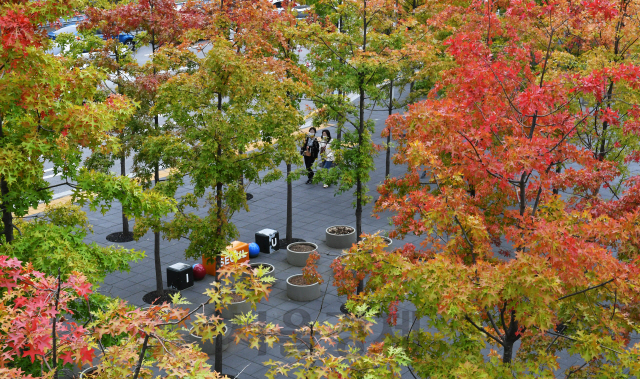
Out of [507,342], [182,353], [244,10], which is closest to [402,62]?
[244,10]


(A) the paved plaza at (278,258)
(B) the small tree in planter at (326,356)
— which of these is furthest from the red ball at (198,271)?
(B) the small tree in planter at (326,356)

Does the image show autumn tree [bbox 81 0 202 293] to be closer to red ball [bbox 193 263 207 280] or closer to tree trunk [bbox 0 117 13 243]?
red ball [bbox 193 263 207 280]

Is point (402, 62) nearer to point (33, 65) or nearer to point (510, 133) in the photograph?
point (510, 133)

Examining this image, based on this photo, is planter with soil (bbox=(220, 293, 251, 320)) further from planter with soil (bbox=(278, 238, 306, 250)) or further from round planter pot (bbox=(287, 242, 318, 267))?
planter with soil (bbox=(278, 238, 306, 250))

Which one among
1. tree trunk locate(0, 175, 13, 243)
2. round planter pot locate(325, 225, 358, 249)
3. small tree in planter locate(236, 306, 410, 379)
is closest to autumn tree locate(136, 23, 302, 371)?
tree trunk locate(0, 175, 13, 243)

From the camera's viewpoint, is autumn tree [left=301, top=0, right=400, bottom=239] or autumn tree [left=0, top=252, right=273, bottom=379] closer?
autumn tree [left=0, top=252, right=273, bottom=379]

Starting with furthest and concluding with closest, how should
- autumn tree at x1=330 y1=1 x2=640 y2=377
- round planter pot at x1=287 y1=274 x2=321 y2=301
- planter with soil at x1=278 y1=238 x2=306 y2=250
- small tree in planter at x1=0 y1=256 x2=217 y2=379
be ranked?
planter with soil at x1=278 y1=238 x2=306 y2=250
round planter pot at x1=287 y1=274 x2=321 y2=301
autumn tree at x1=330 y1=1 x2=640 y2=377
small tree in planter at x1=0 y1=256 x2=217 y2=379

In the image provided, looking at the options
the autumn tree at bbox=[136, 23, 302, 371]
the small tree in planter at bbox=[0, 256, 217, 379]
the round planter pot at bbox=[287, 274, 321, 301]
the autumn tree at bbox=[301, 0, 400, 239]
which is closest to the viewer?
the small tree in planter at bbox=[0, 256, 217, 379]

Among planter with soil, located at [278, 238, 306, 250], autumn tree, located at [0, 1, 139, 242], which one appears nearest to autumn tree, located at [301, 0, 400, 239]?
planter with soil, located at [278, 238, 306, 250]

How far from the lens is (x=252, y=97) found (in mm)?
10836

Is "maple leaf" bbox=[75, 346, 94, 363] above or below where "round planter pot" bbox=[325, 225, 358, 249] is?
above

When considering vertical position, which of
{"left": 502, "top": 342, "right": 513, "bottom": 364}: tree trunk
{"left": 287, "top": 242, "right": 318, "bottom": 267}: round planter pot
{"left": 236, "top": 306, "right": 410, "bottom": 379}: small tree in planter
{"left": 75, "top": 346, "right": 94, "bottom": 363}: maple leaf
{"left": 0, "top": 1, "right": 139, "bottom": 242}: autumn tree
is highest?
{"left": 0, "top": 1, "right": 139, "bottom": 242}: autumn tree

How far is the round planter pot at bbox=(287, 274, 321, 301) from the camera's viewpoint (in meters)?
13.5

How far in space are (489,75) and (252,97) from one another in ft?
14.2
